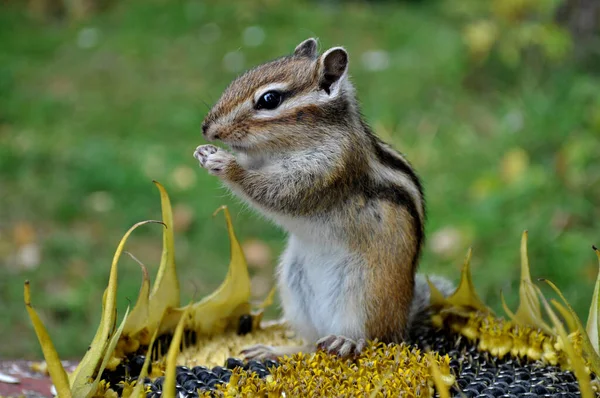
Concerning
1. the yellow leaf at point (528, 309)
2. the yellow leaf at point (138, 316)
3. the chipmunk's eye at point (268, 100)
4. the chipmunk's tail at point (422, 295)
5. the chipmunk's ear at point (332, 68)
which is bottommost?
the chipmunk's tail at point (422, 295)

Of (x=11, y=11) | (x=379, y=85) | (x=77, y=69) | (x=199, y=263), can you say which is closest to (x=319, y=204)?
(x=199, y=263)

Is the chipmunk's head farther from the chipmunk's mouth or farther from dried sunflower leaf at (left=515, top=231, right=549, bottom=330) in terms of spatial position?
dried sunflower leaf at (left=515, top=231, right=549, bottom=330)

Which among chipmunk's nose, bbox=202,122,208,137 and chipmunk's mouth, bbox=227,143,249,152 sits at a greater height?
chipmunk's nose, bbox=202,122,208,137

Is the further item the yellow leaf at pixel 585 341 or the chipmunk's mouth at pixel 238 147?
the chipmunk's mouth at pixel 238 147

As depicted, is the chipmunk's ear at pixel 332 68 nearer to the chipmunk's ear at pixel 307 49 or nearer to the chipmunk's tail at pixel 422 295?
the chipmunk's ear at pixel 307 49

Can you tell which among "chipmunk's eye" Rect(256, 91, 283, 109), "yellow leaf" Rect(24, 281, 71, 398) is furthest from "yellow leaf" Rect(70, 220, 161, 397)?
"chipmunk's eye" Rect(256, 91, 283, 109)

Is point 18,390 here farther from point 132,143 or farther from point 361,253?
point 132,143

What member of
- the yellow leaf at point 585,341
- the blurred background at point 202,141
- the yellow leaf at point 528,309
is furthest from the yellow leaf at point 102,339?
the blurred background at point 202,141
